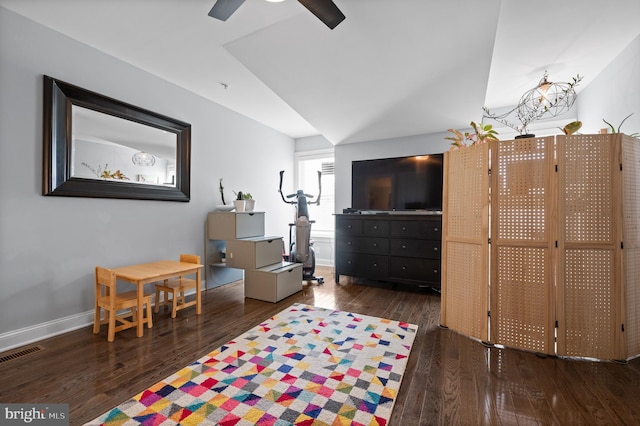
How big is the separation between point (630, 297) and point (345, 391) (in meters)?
2.24

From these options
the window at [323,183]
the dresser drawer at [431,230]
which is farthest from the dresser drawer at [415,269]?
the window at [323,183]

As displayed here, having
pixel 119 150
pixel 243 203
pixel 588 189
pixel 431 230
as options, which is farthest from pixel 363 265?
pixel 119 150

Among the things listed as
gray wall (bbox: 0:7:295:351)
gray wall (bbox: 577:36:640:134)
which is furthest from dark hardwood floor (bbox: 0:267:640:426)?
gray wall (bbox: 577:36:640:134)

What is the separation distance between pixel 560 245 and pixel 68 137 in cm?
421

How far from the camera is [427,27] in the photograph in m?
2.55

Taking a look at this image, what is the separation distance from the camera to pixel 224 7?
1.80m

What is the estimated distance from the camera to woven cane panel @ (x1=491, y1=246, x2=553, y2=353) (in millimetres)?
2178

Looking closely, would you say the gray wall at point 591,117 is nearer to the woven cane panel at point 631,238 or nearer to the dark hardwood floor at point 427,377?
the woven cane panel at point 631,238

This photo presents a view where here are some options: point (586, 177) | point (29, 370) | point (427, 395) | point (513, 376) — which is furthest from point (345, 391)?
point (586, 177)

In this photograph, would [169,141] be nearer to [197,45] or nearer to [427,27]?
[197,45]

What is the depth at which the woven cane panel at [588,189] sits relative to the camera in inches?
81.4

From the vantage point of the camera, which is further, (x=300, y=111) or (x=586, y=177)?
(x=300, y=111)

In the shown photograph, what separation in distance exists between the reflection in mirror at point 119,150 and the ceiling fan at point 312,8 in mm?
1761

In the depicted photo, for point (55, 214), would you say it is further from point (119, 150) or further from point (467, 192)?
point (467, 192)
